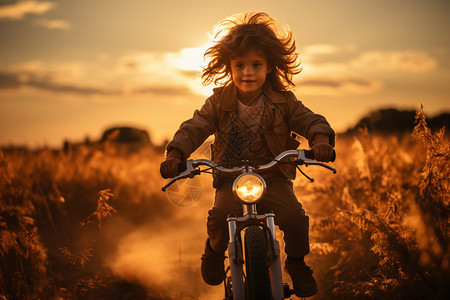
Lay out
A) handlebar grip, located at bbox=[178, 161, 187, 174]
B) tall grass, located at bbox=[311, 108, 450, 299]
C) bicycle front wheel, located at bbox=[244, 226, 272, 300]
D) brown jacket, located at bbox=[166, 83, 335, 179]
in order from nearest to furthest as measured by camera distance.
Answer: bicycle front wheel, located at bbox=[244, 226, 272, 300], handlebar grip, located at bbox=[178, 161, 187, 174], tall grass, located at bbox=[311, 108, 450, 299], brown jacket, located at bbox=[166, 83, 335, 179]

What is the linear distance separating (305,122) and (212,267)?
139 cm

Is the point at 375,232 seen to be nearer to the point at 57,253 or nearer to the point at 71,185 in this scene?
the point at 57,253

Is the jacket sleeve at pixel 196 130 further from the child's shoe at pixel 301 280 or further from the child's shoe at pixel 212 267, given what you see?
the child's shoe at pixel 301 280

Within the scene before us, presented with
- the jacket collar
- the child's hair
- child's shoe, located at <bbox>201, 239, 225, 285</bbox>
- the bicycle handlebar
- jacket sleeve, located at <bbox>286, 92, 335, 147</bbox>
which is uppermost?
the child's hair

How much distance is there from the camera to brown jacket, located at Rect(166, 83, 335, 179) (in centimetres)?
389

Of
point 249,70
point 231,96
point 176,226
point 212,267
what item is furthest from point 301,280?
point 176,226

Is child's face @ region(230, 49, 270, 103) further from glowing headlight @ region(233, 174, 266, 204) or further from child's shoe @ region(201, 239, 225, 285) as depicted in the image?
child's shoe @ region(201, 239, 225, 285)

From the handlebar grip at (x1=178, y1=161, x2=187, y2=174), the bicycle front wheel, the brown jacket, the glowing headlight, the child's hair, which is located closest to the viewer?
the bicycle front wheel

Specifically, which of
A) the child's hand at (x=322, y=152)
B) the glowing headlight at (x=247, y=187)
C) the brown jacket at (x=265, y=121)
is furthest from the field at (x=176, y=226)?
the glowing headlight at (x=247, y=187)

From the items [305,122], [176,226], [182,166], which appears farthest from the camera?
[176,226]

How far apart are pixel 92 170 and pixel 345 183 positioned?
4638mm

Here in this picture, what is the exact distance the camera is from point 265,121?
397cm

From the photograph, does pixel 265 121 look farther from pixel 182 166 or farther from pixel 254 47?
pixel 182 166

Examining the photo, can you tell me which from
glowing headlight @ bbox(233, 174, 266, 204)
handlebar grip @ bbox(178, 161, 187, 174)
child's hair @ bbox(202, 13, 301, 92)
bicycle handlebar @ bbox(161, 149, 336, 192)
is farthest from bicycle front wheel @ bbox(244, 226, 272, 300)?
child's hair @ bbox(202, 13, 301, 92)
